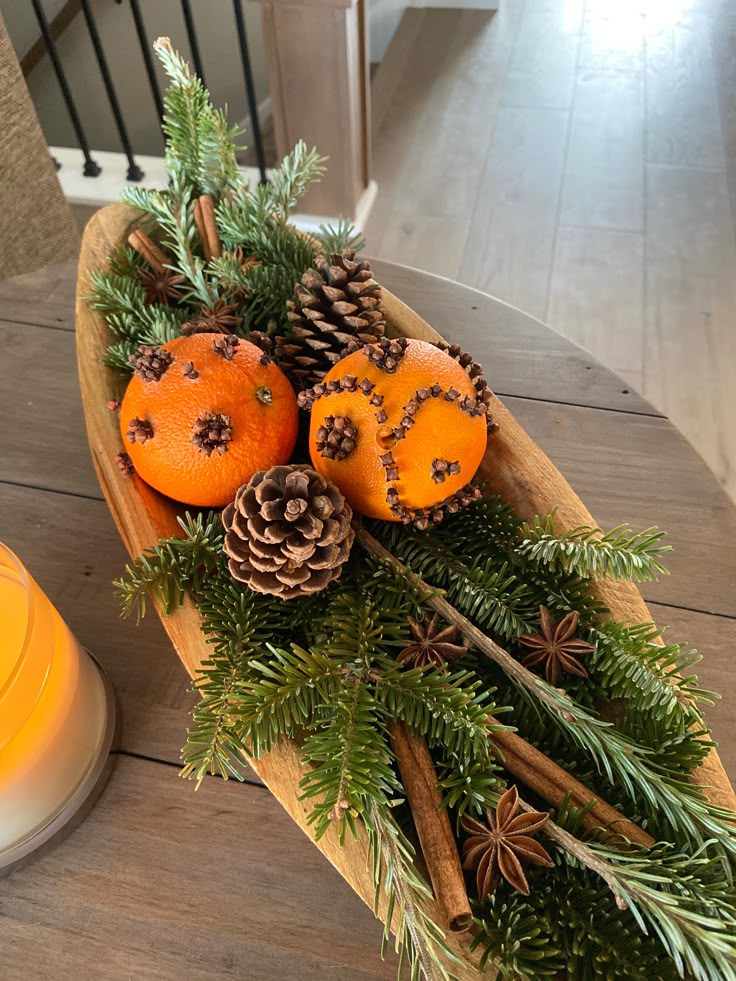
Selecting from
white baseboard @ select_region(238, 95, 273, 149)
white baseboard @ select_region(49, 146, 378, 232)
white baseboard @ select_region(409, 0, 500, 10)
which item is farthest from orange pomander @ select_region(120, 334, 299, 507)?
white baseboard @ select_region(409, 0, 500, 10)

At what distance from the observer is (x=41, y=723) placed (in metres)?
0.42

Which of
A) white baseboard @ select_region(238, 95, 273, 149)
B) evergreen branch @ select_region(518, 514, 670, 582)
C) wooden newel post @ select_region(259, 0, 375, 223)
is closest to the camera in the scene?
evergreen branch @ select_region(518, 514, 670, 582)

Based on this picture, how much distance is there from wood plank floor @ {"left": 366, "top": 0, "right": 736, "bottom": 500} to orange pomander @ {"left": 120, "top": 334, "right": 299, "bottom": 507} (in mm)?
1085

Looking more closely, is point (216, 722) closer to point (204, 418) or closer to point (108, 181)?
point (204, 418)

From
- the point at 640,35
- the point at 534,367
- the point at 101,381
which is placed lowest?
the point at 640,35

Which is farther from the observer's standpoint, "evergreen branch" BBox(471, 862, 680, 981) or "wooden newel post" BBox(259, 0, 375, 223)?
"wooden newel post" BBox(259, 0, 375, 223)

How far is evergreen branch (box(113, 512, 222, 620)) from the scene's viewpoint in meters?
0.42

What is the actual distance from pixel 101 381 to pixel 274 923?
1.21 feet

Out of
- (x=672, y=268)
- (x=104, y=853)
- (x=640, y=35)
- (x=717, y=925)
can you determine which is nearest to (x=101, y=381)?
(x=104, y=853)

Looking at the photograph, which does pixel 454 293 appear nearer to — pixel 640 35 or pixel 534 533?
pixel 534 533

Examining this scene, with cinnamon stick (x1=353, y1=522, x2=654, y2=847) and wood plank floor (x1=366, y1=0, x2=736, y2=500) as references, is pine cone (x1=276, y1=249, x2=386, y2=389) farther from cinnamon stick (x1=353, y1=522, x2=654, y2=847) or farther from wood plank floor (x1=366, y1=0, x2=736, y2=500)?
wood plank floor (x1=366, y1=0, x2=736, y2=500)

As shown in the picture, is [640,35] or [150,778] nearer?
[150,778]

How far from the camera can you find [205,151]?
0.62 m

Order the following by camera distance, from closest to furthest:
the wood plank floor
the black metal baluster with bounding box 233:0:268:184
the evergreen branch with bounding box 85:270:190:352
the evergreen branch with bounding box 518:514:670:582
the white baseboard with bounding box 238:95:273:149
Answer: the evergreen branch with bounding box 518:514:670:582 < the evergreen branch with bounding box 85:270:190:352 < the black metal baluster with bounding box 233:0:268:184 < the wood plank floor < the white baseboard with bounding box 238:95:273:149
